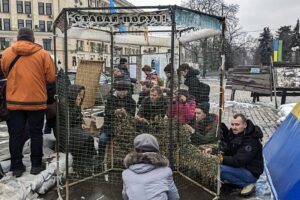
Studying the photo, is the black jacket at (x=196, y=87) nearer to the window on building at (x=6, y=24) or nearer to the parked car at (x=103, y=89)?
the parked car at (x=103, y=89)

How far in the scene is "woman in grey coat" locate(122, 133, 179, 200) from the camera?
301 centimetres

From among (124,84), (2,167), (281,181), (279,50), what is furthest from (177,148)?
(279,50)

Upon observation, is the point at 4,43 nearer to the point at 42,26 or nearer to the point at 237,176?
the point at 42,26

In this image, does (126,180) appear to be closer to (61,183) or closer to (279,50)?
(61,183)

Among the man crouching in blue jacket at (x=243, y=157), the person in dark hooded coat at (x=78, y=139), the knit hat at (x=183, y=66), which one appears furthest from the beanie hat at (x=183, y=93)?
the person in dark hooded coat at (x=78, y=139)

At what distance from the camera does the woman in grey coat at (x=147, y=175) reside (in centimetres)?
301

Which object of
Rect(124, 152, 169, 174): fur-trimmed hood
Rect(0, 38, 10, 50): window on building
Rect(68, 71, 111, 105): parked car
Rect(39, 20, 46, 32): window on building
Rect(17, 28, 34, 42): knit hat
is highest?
Rect(39, 20, 46, 32): window on building

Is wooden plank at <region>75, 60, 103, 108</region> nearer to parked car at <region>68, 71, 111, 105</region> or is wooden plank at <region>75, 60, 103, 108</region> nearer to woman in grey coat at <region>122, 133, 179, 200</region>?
parked car at <region>68, 71, 111, 105</region>

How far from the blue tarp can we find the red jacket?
3.08m

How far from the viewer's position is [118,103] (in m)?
5.88

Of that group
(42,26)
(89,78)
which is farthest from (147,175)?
(42,26)

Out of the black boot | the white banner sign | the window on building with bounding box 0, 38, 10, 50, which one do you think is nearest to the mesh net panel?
the black boot

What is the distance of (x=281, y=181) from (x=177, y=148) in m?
1.62

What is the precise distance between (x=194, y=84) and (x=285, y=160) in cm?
197
